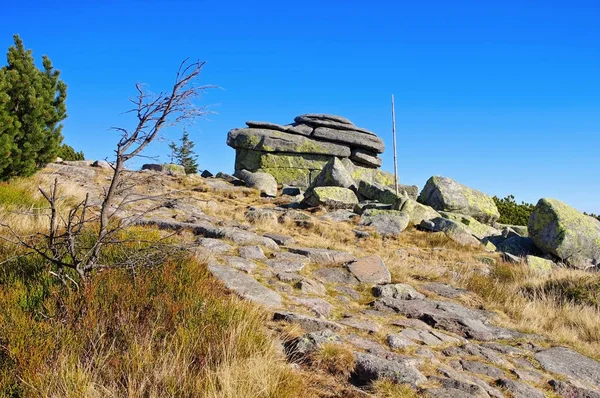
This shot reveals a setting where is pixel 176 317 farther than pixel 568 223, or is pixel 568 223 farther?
pixel 568 223

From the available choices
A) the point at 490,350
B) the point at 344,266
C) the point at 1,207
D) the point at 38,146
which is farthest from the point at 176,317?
the point at 38,146

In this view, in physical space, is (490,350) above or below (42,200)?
below

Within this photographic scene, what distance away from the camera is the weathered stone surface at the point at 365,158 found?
95.2 feet

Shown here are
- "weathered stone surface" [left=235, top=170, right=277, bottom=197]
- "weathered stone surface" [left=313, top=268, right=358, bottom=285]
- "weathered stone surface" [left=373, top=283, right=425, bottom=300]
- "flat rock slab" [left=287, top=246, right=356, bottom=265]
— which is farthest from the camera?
"weathered stone surface" [left=235, top=170, right=277, bottom=197]

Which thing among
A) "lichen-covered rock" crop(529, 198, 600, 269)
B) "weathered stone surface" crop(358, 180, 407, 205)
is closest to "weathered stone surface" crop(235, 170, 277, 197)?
"weathered stone surface" crop(358, 180, 407, 205)

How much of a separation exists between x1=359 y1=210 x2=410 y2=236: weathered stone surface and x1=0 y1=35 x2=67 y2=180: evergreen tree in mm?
11678

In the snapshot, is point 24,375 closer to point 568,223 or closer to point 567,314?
point 567,314

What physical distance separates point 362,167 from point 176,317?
82.1 ft

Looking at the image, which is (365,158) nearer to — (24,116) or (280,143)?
(280,143)

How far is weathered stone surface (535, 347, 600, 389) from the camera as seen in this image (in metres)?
5.48

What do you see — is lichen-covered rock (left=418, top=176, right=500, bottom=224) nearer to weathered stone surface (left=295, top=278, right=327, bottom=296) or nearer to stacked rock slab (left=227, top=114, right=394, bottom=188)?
stacked rock slab (left=227, top=114, right=394, bottom=188)

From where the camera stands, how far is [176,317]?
4316mm

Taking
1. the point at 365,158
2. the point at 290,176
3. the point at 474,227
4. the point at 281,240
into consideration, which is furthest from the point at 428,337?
the point at 365,158

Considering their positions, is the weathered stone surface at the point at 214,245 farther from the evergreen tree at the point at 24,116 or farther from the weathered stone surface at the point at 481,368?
the evergreen tree at the point at 24,116
